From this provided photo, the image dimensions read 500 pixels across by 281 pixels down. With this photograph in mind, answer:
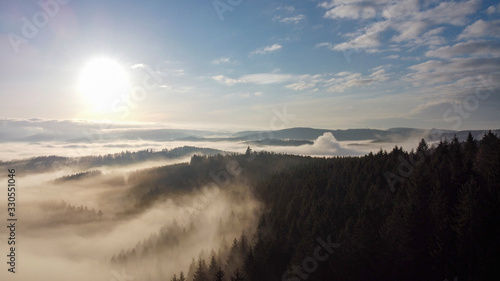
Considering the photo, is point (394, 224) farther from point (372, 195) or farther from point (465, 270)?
point (372, 195)

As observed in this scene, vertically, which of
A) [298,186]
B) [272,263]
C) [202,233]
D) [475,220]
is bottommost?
[202,233]

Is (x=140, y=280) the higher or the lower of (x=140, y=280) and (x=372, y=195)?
the lower

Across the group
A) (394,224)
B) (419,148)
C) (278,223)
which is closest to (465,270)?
(394,224)

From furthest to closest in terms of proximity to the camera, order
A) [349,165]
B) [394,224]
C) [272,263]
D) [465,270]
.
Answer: [349,165]
[272,263]
[394,224]
[465,270]

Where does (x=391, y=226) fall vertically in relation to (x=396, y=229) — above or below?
below

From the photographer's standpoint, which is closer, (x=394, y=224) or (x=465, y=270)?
(x=465, y=270)

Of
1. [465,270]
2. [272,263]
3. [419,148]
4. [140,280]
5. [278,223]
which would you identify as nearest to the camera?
[465,270]

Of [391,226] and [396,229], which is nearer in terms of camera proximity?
[396,229]
